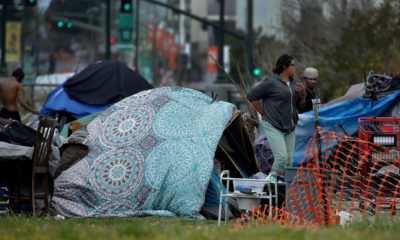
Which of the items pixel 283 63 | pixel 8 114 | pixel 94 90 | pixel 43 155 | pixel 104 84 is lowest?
pixel 43 155

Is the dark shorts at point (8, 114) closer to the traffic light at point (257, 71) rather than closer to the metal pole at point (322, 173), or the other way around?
the metal pole at point (322, 173)

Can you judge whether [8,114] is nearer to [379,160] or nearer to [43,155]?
[43,155]

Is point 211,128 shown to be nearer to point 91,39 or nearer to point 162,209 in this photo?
point 162,209

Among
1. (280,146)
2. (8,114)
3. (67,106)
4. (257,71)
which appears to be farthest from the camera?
(257,71)

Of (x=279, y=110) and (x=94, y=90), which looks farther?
(x=94, y=90)

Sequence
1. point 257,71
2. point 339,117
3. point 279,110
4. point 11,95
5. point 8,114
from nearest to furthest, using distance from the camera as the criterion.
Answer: point 279,110
point 339,117
point 8,114
point 11,95
point 257,71

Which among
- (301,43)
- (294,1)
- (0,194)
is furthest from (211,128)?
(294,1)

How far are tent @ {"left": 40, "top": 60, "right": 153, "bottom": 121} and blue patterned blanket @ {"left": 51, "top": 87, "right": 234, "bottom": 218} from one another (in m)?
4.41

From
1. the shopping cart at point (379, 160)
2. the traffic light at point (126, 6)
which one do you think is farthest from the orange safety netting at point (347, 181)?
the traffic light at point (126, 6)

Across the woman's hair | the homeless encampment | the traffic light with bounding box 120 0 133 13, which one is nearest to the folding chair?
the woman's hair

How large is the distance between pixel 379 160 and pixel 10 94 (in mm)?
9658

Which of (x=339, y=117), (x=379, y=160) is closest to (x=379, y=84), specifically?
(x=339, y=117)

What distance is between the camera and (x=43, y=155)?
14133mm

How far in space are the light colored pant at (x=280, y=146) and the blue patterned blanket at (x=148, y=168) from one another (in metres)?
0.71
